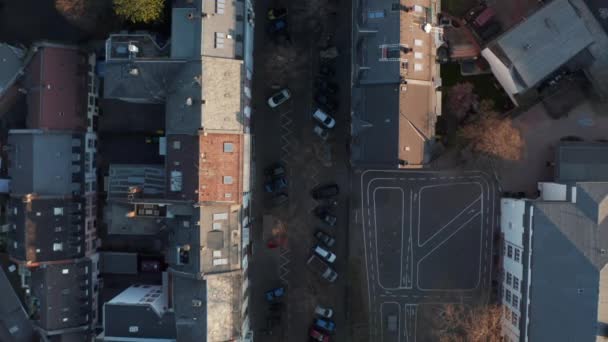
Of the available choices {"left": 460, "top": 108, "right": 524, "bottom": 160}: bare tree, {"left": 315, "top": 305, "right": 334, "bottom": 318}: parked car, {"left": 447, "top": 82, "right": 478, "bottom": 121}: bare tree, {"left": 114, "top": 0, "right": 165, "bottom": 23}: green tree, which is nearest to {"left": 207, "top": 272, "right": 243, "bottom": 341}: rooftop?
{"left": 315, "top": 305, "right": 334, "bottom": 318}: parked car

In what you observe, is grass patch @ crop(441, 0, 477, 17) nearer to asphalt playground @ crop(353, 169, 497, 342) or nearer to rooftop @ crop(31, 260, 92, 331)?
asphalt playground @ crop(353, 169, 497, 342)

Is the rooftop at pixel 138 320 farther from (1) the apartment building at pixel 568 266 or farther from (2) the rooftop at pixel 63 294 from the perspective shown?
(1) the apartment building at pixel 568 266

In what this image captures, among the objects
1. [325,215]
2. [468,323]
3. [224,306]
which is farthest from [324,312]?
[468,323]

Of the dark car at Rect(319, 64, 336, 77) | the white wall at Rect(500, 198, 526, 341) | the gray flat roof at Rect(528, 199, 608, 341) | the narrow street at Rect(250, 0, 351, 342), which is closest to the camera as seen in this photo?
the gray flat roof at Rect(528, 199, 608, 341)

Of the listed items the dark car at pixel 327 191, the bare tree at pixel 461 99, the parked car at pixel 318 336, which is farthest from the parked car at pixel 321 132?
the parked car at pixel 318 336

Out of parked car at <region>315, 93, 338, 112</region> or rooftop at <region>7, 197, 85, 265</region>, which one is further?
parked car at <region>315, 93, 338, 112</region>

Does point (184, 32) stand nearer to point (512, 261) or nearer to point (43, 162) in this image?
point (43, 162)
